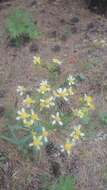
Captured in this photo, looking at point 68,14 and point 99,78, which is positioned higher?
point 68,14

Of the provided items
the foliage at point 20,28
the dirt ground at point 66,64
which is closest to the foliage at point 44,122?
the dirt ground at point 66,64

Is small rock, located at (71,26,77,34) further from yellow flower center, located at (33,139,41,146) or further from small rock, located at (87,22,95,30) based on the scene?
yellow flower center, located at (33,139,41,146)

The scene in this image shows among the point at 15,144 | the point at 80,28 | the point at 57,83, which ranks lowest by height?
the point at 15,144

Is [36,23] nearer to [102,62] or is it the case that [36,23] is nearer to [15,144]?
[102,62]

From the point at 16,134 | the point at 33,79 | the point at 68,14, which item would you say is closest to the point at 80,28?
the point at 68,14

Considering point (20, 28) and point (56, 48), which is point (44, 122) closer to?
point (56, 48)

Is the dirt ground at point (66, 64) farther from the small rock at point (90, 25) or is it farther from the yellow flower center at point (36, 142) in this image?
the yellow flower center at point (36, 142)
